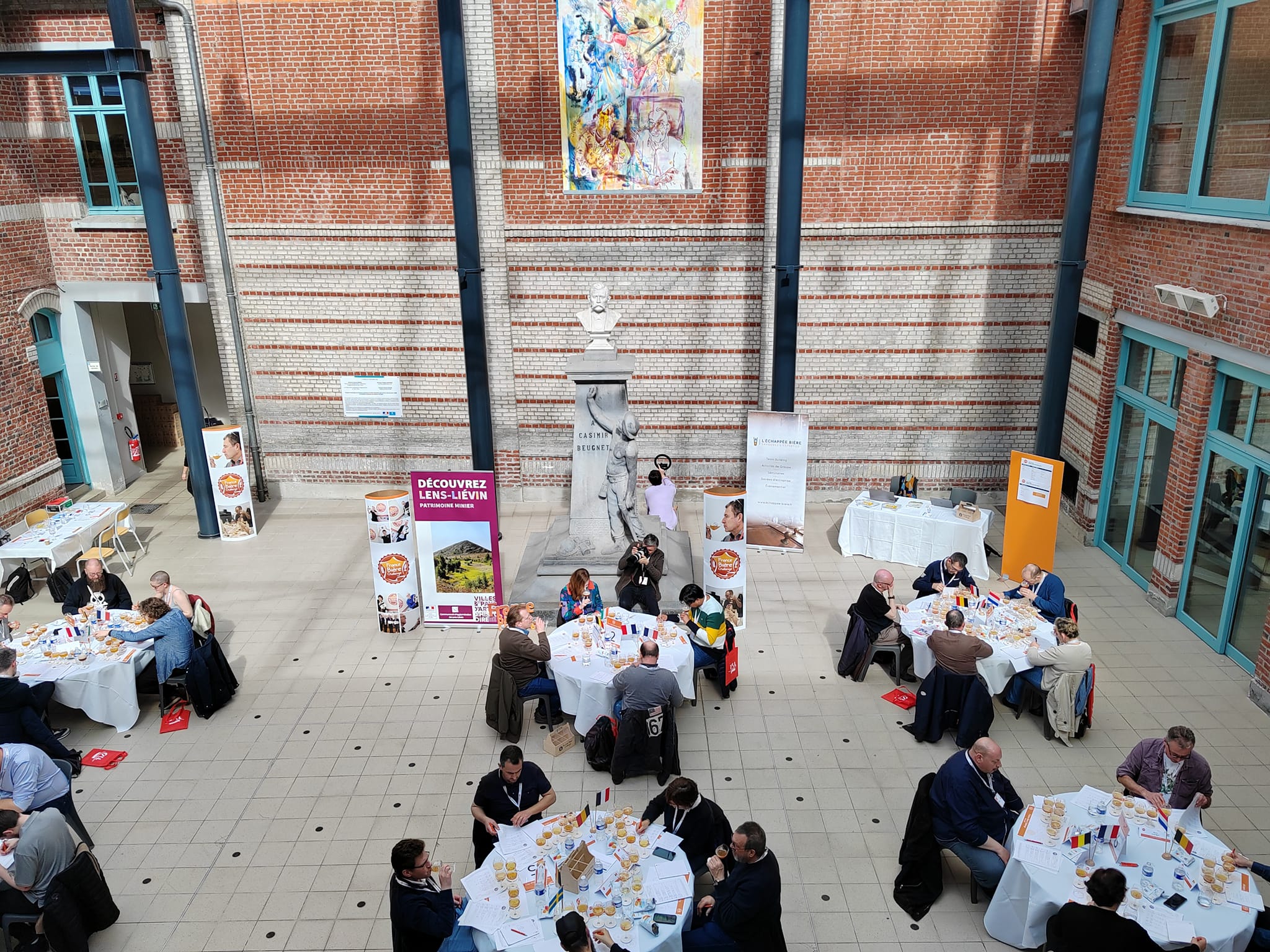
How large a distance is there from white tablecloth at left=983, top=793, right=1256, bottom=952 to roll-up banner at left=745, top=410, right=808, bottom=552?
653cm

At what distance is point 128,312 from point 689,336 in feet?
37.0

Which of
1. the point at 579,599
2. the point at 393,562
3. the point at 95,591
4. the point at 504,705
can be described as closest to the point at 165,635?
the point at 95,591

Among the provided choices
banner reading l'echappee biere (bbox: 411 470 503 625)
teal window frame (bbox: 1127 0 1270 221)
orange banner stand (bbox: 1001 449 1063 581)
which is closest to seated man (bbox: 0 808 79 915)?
banner reading l'echappee biere (bbox: 411 470 503 625)

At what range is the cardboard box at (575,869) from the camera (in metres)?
5.93

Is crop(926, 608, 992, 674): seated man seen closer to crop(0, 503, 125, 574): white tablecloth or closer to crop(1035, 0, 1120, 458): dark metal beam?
crop(1035, 0, 1120, 458): dark metal beam

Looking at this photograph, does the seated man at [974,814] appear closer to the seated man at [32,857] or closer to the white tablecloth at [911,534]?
the white tablecloth at [911,534]

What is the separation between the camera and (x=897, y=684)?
9797mm

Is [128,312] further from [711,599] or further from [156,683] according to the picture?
[711,599]

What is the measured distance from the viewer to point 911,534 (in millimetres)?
12641

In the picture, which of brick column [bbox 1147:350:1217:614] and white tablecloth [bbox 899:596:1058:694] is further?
brick column [bbox 1147:350:1217:614]

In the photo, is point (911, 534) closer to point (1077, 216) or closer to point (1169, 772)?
point (1077, 216)

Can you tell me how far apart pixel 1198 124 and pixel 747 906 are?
10192mm

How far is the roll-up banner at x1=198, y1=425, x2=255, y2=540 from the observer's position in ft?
43.9

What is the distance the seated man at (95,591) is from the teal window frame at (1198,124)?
12452 mm
